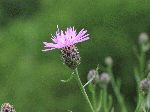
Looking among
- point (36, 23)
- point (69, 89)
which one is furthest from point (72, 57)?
point (36, 23)

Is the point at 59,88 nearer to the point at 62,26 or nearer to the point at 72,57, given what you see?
the point at 62,26

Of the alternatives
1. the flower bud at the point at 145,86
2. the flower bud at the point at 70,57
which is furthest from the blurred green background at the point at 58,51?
the flower bud at the point at 70,57

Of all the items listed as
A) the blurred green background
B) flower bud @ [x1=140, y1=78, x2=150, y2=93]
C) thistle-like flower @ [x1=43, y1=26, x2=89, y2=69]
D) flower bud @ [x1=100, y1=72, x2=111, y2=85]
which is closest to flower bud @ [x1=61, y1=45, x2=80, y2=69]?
thistle-like flower @ [x1=43, y1=26, x2=89, y2=69]

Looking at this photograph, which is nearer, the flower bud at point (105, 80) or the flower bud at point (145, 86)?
the flower bud at point (145, 86)

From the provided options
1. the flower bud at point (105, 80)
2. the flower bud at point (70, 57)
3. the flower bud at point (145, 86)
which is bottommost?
the flower bud at point (145, 86)

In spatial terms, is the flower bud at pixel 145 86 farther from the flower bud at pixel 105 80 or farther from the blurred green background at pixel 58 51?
the blurred green background at pixel 58 51
